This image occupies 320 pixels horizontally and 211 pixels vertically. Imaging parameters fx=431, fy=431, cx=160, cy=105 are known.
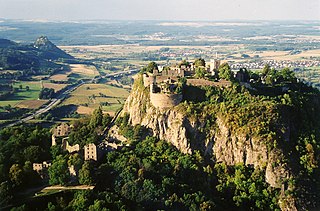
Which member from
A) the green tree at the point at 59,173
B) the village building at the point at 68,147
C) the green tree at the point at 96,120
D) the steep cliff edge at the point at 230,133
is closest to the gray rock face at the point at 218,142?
the steep cliff edge at the point at 230,133

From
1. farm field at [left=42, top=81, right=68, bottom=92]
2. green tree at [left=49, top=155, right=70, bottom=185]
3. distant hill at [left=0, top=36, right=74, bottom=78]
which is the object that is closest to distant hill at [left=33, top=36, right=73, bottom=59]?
distant hill at [left=0, top=36, right=74, bottom=78]

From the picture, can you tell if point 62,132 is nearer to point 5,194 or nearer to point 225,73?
point 5,194

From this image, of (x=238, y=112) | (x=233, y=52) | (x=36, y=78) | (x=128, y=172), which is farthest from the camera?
(x=233, y=52)

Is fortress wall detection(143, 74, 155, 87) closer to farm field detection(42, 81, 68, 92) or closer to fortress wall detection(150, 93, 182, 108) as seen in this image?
fortress wall detection(150, 93, 182, 108)

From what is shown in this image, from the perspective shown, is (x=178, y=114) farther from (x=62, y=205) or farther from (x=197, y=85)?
(x=62, y=205)

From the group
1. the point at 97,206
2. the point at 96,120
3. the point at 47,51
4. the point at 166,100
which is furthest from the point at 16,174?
the point at 47,51

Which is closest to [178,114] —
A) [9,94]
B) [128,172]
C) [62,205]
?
[128,172]
